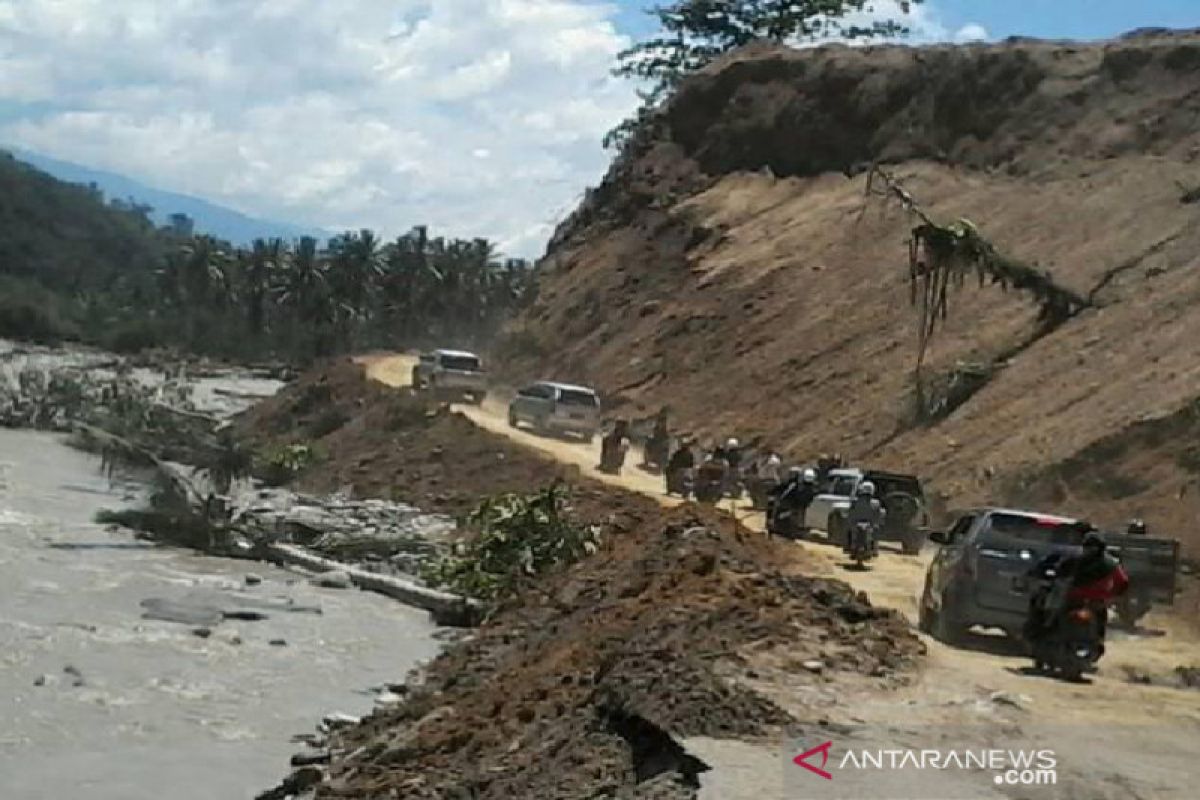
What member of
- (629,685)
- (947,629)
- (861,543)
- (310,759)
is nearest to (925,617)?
(947,629)

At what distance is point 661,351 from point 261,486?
43.4 ft

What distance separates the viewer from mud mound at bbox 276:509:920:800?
40.6ft

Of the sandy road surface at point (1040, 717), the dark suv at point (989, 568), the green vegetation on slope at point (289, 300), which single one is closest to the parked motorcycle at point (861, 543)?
the dark suv at point (989, 568)

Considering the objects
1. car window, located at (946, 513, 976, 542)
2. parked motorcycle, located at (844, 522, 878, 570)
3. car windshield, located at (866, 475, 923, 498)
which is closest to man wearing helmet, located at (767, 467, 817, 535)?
car windshield, located at (866, 475, 923, 498)

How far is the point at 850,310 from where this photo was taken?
47.8m

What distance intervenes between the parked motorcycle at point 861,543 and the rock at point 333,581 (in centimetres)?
1129

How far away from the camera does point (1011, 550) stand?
676 inches

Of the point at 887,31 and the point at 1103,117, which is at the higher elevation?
the point at 887,31

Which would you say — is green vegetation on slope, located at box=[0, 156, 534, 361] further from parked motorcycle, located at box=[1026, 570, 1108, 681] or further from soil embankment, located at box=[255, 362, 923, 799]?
parked motorcycle, located at box=[1026, 570, 1108, 681]

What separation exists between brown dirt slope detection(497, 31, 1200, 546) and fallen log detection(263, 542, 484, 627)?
9.32 metres

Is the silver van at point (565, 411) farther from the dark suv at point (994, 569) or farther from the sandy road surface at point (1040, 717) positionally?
the dark suv at point (994, 569)

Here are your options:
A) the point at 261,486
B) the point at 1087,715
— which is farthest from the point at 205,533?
the point at 1087,715

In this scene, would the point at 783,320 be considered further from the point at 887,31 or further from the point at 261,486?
the point at 887,31

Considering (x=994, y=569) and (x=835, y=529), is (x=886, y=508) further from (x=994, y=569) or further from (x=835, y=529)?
(x=994, y=569)
